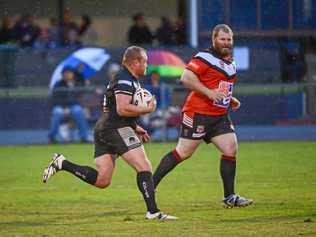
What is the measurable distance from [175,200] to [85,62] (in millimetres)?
12302

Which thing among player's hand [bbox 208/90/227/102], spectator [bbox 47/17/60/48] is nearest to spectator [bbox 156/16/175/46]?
spectator [bbox 47/17/60/48]

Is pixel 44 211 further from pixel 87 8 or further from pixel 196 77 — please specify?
pixel 87 8

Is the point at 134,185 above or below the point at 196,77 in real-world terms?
below

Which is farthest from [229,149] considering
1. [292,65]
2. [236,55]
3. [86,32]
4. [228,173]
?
[86,32]

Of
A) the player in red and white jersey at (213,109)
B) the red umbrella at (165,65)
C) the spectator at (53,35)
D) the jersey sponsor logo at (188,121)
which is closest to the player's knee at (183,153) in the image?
the player in red and white jersey at (213,109)

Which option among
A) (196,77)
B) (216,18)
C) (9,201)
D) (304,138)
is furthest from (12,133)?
(196,77)

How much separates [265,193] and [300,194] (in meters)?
0.50

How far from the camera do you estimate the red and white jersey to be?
12039 millimetres

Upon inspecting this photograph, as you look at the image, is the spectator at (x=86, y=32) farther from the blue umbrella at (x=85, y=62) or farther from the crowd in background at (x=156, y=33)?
the blue umbrella at (x=85, y=62)

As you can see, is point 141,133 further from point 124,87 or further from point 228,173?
point 228,173

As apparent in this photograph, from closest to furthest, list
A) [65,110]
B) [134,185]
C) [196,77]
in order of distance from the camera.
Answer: [196,77] < [134,185] < [65,110]

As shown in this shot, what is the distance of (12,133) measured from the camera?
932 inches

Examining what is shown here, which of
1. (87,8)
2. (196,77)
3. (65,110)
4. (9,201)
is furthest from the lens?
(87,8)

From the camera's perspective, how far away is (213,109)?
39.9 feet
